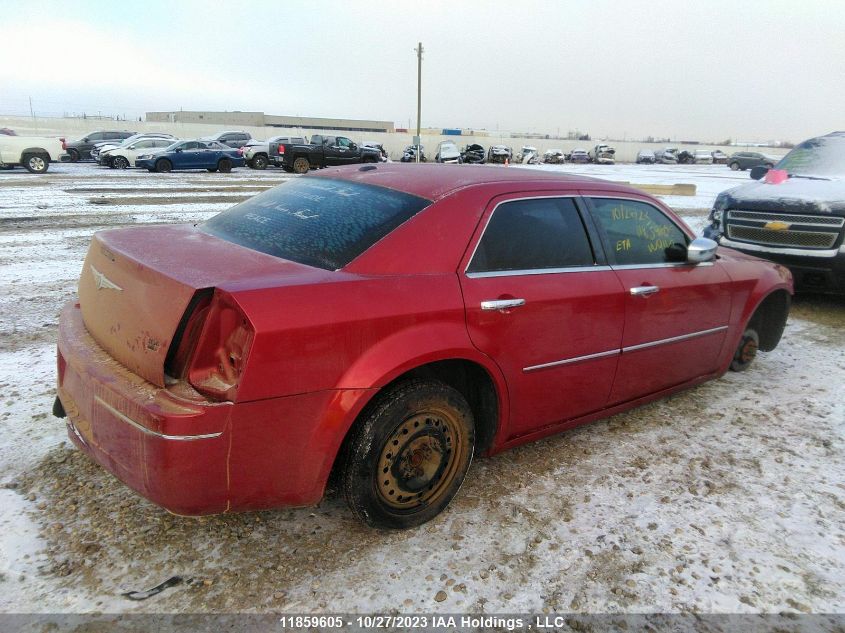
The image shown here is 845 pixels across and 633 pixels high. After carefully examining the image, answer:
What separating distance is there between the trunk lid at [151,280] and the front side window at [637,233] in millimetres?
1786

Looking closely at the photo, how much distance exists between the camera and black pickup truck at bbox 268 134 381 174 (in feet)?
81.2

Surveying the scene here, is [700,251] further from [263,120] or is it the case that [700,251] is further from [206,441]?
[263,120]

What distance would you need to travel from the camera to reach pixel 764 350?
15.7ft

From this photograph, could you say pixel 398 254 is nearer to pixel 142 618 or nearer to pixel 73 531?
pixel 142 618

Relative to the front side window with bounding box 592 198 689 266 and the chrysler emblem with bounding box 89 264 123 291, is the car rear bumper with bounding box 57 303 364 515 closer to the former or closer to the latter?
the chrysler emblem with bounding box 89 264 123 291

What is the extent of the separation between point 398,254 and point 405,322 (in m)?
0.32

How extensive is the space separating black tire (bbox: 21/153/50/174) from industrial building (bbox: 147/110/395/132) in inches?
2385

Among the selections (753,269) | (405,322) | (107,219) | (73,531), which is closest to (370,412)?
(405,322)

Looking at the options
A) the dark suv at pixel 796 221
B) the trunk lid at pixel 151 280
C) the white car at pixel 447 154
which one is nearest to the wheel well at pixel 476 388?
the trunk lid at pixel 151 280

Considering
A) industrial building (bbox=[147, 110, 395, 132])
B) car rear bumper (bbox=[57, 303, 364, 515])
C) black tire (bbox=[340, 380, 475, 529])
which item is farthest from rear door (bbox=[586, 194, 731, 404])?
industrial building (bbox=[147, 110, 395, 132])

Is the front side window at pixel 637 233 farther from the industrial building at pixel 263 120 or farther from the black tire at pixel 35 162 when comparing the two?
the industrial building at pixel 263 120

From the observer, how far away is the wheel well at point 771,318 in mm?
4562

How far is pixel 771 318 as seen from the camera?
15.3 feet

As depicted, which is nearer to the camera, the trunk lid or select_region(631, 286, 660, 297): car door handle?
the trunk lid
